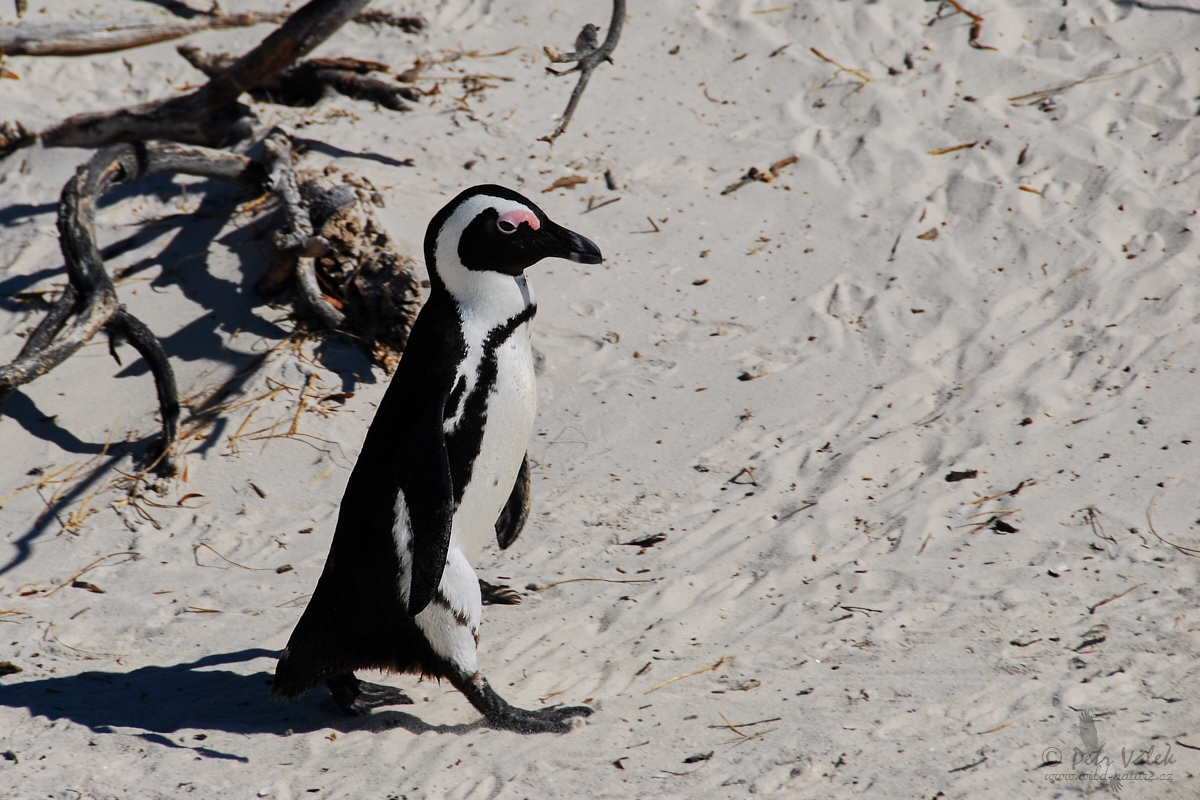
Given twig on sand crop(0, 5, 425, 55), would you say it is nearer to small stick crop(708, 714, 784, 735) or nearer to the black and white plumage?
the black and white plumage

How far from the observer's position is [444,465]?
106 inches

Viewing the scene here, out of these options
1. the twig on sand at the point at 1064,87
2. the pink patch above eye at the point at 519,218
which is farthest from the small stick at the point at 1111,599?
the twig on sand at the point at 1064,87

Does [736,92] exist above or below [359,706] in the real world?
above

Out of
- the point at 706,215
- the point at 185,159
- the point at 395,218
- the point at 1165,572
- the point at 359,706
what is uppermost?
the point at 185,159

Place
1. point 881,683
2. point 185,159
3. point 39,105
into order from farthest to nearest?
point 39,105
point 185,159
point 881,683

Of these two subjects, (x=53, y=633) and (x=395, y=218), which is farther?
(x=395, y=218)

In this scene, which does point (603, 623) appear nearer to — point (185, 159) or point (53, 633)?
point (53, 633)

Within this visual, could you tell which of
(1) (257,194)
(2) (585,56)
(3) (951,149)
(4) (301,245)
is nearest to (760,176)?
(3) (951,149)

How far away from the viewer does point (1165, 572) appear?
10.3 feet

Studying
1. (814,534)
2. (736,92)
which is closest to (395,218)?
(736,92)

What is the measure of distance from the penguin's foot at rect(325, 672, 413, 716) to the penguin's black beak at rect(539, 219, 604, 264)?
1382mm

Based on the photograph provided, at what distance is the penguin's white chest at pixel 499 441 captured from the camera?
2844 mm

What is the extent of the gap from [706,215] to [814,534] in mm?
2409

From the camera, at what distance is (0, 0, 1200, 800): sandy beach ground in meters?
2.71
